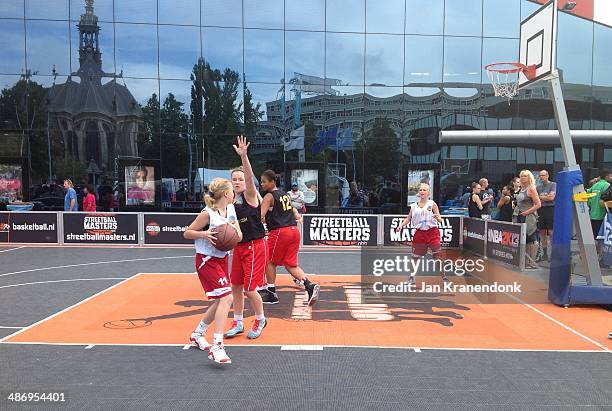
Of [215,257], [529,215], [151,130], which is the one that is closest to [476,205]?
[529,215]

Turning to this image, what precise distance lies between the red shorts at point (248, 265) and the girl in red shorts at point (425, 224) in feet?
12.1

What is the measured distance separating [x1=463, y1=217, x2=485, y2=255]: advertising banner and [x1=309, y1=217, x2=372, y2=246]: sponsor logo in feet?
8.92

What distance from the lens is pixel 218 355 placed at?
4.61m

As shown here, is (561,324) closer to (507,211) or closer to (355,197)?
(507,211)

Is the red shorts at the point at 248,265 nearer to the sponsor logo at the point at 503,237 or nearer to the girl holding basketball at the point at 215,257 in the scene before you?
the girl holding basketball at the point at 215,257

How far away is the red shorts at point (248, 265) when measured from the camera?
208 inches

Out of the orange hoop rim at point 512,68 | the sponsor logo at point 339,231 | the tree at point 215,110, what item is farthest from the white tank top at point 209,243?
the tree at point 215,110

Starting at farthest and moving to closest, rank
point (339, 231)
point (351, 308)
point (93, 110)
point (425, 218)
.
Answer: point (93, 110) < point (339, 231) < point (425, 218) < point (351, 308)

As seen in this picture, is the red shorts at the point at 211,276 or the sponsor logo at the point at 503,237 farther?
the sponsor logo at the point at 503,237

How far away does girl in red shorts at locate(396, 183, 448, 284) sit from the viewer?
8172 millimetres

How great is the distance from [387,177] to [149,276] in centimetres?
1175

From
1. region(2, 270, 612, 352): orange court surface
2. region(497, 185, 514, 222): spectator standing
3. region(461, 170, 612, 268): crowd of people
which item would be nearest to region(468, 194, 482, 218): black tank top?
region(461, 170, 612, 268): crowd of people

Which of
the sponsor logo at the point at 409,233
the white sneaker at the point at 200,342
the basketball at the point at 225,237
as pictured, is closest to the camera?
the basketball at the point at 225,237

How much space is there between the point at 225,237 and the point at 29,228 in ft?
39.0
